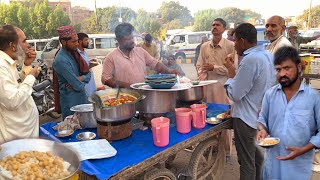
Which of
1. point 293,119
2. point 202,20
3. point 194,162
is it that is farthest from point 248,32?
point 202,20

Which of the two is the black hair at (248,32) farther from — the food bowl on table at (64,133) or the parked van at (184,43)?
the parked van at (184,43)

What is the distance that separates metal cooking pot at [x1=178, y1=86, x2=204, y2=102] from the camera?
2695 millimetres

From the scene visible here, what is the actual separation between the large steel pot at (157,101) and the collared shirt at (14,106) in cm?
90

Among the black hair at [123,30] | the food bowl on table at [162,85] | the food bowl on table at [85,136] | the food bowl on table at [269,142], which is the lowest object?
the food bowl on table at [85,136]

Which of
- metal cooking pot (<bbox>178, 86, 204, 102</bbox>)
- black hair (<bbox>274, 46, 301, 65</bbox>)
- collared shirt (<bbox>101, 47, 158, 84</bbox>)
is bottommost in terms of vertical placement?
metal cooking pot (<bbox>178, 86, 204, 102</bbox>)

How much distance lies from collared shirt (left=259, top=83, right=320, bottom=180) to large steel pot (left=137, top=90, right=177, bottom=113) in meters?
0.82

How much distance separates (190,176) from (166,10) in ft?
83.5

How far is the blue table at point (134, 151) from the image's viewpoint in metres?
1.72

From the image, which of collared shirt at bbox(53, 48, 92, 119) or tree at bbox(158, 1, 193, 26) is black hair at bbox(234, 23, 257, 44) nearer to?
collared shirt at bbox(53, 48, 92, 119)

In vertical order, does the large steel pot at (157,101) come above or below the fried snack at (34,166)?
above

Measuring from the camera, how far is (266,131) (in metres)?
1.99

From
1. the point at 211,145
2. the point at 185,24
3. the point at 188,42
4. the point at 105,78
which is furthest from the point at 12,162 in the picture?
the point at 185,24

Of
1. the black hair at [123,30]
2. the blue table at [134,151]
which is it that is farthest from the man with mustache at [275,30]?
the black hair at [123,30]

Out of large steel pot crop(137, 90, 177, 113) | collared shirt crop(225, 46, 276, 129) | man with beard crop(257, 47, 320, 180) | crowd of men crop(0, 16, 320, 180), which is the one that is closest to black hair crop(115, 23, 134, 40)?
crowd of men crop(0, 16, 320, 180)
